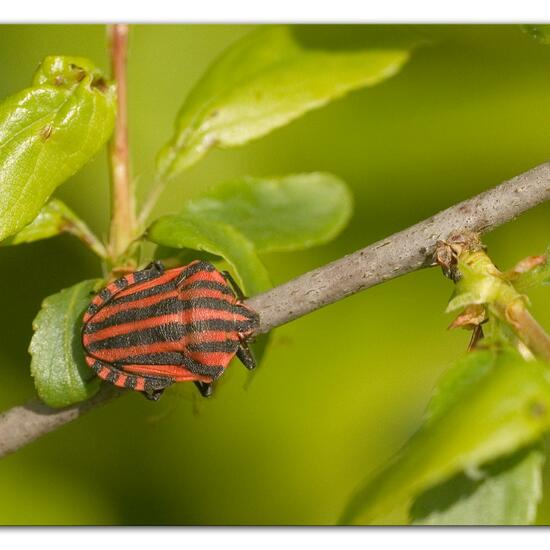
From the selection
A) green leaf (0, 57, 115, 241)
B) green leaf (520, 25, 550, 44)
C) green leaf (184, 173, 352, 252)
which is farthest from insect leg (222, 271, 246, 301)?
green leaf (520, 25, 550, 44)

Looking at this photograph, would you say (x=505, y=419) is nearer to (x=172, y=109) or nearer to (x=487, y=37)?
(x=487, y=37)

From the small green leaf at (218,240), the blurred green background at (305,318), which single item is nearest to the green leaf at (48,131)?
the small green leaf at (218,240)

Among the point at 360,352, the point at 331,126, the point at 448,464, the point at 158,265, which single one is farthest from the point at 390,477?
the point at 331,126

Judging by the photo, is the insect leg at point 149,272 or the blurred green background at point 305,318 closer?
the insect leg at point 149,272

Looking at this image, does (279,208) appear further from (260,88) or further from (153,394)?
(153,394)

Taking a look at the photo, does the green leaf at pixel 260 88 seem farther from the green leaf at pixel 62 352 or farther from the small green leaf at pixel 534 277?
the small green leaf at pixel 534 277

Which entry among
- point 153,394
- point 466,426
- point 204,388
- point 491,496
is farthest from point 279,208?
→ point 466,426

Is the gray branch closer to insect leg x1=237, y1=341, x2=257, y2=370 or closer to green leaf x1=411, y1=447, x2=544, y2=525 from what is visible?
insect leg x1=237, y1=341, x2=257, y2=370
